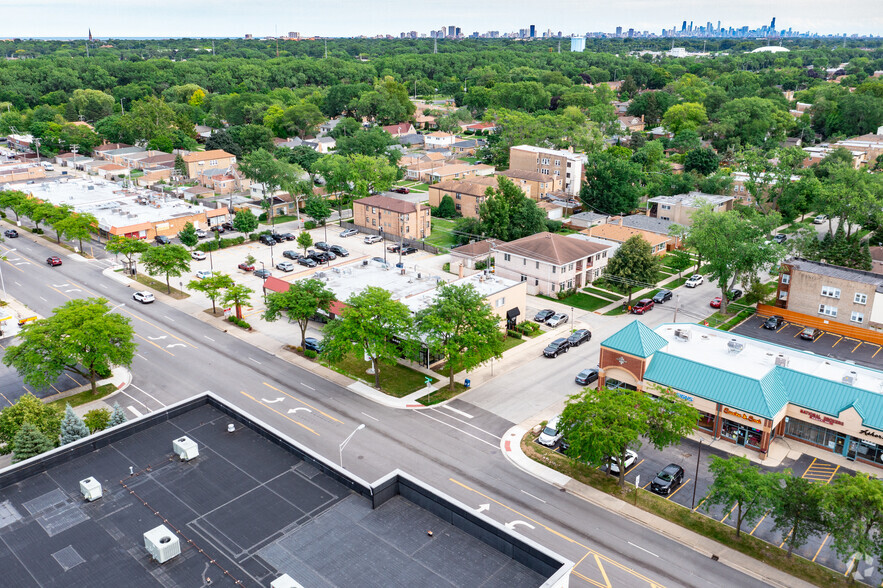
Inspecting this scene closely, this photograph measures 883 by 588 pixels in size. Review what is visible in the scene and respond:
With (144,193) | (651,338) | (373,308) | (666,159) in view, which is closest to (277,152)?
(144,193)

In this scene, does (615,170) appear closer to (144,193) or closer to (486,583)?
(144,193)

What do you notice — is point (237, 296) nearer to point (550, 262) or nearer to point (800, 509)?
point (550, 262)

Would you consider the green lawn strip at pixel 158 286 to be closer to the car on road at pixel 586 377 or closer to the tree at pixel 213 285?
the tree at pixel 213 285

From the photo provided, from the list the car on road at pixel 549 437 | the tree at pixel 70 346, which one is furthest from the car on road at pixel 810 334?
the tree at pixel 70 346

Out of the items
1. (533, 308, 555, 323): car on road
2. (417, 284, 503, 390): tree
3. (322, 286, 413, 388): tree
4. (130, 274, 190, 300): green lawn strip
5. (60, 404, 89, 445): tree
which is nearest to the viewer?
(60, 404, 89, 445): tree

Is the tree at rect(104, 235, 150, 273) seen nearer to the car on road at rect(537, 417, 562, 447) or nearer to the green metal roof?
the car on road at rect(537, 417, 562, 447)

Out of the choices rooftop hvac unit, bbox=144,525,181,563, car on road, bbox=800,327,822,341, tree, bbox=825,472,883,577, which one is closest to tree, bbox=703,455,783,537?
tree, bbox=825,472,883,577
